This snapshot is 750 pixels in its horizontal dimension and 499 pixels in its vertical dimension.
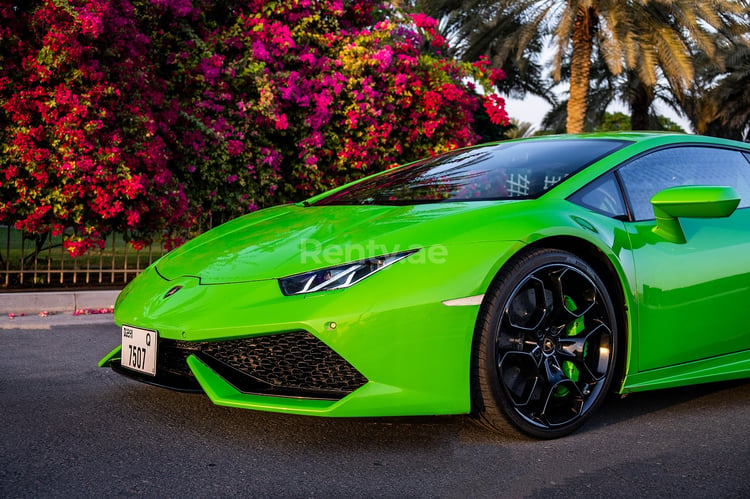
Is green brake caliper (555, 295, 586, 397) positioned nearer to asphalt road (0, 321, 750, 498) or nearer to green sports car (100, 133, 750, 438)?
green sports car (100, 133, 750, 438)

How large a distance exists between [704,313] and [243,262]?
6.50 ft

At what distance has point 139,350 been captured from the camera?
304 cm

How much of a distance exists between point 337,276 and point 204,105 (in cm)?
576

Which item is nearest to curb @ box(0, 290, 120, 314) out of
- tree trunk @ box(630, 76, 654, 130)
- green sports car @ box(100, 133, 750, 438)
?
green sports car @ box(100, 133, 750, 438)

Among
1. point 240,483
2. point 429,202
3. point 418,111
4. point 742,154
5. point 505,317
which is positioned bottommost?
point 240,483

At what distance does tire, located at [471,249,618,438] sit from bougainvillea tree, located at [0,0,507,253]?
15.6 feet

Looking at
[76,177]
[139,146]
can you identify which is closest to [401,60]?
[139,146]

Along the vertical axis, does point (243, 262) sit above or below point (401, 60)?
below

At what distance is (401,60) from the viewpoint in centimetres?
943

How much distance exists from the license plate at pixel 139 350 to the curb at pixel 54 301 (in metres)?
3.70

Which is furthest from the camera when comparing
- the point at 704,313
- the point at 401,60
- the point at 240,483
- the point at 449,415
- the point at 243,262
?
the point at 401,60

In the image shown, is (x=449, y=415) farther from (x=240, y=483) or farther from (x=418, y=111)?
(x=418, y=111)

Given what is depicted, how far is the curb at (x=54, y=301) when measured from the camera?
6363mm

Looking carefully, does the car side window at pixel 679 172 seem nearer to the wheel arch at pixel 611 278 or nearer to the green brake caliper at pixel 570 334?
the wheel arch at pixel 611 278
